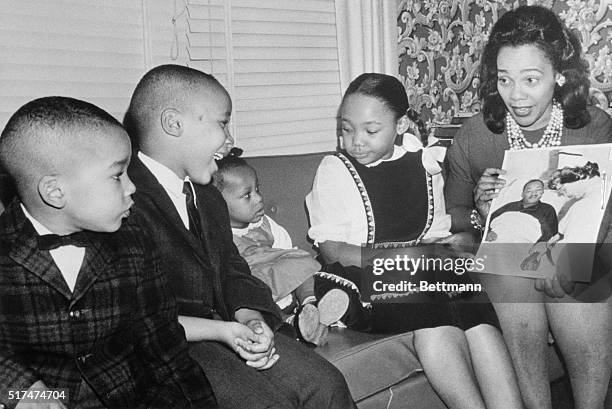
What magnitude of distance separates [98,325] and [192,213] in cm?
38

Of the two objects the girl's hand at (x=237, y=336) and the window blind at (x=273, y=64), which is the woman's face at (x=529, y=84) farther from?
the girl's hand at (x=237, y=336)

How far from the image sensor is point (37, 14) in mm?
2020

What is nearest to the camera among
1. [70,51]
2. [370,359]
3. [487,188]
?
[370,359]

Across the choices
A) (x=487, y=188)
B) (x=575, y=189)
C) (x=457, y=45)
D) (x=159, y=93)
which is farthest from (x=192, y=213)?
(x=457, y=45)

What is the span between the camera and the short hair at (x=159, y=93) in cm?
157

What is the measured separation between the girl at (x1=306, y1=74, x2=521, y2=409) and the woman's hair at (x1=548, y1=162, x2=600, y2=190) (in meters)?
0.33

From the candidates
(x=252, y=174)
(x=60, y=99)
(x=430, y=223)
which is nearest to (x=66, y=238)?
(x=60, y=99)

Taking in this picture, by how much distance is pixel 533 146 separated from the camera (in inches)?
75.5

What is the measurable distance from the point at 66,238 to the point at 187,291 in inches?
12.3

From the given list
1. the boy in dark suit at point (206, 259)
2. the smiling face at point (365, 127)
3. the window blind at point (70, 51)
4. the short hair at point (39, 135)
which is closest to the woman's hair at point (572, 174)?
the smiling face at point (365, 127)

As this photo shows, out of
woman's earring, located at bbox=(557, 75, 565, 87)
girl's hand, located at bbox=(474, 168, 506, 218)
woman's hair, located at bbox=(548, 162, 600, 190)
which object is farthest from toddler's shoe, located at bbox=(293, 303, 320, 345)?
woman's earring, located at bbox=(557, 75, 565, 87)

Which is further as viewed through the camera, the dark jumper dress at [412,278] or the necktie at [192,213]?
the dark jumper dress at [412,278]

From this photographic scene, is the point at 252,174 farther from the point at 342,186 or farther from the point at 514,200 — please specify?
the point at 514,200

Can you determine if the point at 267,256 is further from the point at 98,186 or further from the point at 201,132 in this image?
the point at 98,186
